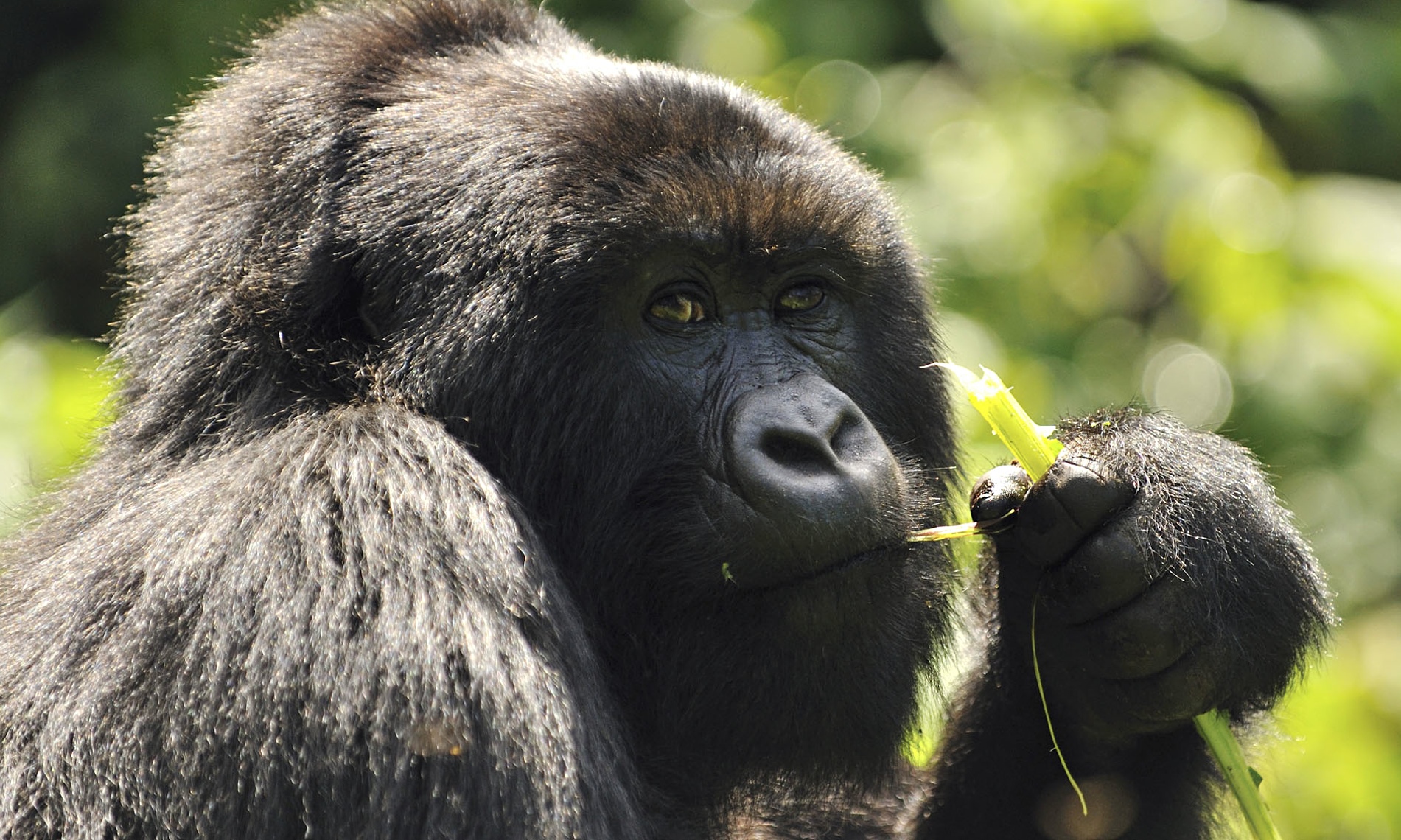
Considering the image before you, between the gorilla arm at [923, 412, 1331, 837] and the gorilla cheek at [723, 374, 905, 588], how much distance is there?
244 millimetres

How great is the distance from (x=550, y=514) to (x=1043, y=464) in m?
0.87

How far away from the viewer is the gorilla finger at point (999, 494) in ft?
8.24

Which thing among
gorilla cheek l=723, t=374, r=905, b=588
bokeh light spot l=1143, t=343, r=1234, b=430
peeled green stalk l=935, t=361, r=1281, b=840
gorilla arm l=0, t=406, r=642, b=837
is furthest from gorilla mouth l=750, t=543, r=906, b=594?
bokeh light spot l=1143, t=343, r=1234, b=430

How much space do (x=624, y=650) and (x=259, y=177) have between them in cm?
110

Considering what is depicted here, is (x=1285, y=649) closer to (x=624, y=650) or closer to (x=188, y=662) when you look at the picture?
(x=624, y=650)

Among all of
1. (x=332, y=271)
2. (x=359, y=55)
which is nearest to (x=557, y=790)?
(x=332, y=271)

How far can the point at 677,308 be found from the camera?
8.57ft

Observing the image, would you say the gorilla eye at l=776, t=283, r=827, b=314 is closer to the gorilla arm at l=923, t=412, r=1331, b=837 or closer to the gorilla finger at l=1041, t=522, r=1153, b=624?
the gorilla arm at l=923, t=412, r=1331, b=837

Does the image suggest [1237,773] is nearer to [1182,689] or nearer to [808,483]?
[1182,689]

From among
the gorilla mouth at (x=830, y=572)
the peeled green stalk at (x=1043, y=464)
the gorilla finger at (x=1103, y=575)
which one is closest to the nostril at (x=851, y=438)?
the gorilla mouth at (x=830, y=572)

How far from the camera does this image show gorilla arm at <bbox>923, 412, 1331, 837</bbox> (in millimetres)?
2479

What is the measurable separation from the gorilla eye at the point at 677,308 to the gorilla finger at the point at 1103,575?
77 centimetres

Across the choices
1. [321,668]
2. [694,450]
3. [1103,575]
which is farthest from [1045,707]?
[321,668]

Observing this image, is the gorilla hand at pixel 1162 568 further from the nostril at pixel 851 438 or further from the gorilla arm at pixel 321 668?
the gorilla arm at pixel 321 668
